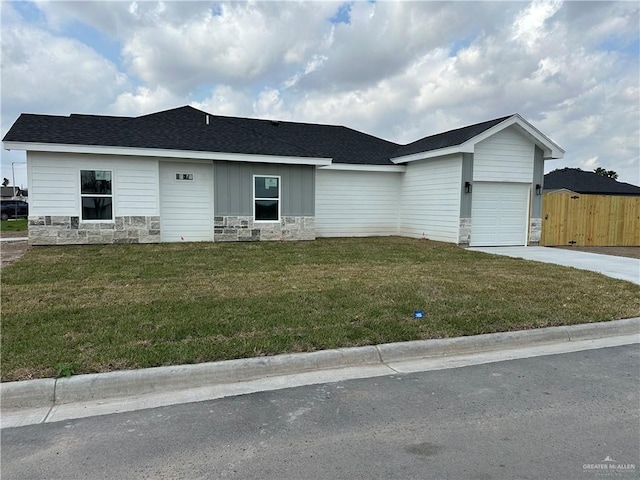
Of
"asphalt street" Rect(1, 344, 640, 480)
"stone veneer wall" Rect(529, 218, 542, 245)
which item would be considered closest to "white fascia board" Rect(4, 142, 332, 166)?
"stone veneer wall" Rect(529, 218, 542, 245)

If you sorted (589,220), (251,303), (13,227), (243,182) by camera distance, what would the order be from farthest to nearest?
1. (13,227)
2. (589,220)
3. (243,182)
4. (251,303)

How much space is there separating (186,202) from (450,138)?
928 cm

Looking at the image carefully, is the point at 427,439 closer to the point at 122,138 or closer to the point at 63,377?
the point at 63,377

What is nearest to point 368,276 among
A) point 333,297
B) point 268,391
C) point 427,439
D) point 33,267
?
point 333,297

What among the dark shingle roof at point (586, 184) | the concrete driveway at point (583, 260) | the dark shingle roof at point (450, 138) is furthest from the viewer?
the dark shingle roof at point (586, 184)

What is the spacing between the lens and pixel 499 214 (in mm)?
15422

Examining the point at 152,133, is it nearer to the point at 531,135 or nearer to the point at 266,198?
the point at 266,198

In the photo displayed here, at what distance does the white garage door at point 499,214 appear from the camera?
15.0m

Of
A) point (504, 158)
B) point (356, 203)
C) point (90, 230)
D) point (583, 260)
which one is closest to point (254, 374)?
point (90, 230)

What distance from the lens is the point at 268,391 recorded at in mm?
4027

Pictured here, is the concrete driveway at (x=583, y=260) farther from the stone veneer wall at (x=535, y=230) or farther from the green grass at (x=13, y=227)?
the green grass at (x=13, y=227)

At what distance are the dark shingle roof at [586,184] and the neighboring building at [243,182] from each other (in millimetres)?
19461

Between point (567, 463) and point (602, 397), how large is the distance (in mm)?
1399

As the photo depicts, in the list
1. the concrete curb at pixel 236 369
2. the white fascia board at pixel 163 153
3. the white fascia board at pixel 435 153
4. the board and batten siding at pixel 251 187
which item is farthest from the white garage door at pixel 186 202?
the concrete curb at pixel 236 369
